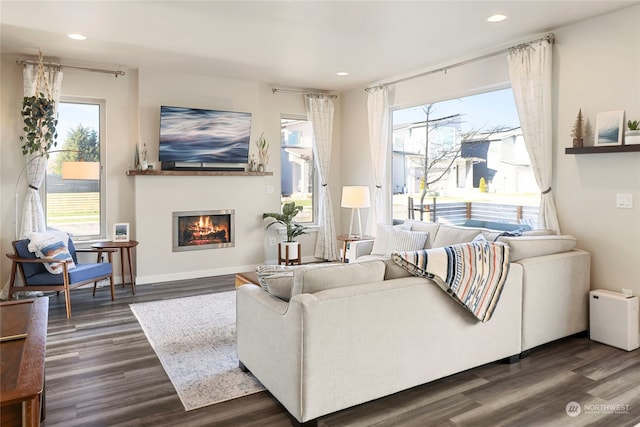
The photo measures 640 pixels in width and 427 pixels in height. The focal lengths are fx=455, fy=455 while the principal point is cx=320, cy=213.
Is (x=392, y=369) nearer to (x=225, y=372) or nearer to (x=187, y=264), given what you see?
(x=225, y=372)

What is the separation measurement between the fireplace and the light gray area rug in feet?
3.96

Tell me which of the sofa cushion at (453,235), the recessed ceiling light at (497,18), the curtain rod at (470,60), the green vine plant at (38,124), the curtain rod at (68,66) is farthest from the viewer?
the curtain rod at (68,66)

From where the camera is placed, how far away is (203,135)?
20.0 ft

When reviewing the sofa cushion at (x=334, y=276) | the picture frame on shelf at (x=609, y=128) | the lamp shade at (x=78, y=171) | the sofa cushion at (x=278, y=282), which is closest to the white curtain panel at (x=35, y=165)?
the lamp shade at (x=78, y=171)

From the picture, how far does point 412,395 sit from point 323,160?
15.5 feet

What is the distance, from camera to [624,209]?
3734mm

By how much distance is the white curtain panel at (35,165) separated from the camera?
5.08 metres

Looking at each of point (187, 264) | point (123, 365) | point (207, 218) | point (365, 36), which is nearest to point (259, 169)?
point (207, 218)

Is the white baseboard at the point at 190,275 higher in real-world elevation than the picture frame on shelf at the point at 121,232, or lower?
lower

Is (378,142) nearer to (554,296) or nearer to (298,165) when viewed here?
(298,165)

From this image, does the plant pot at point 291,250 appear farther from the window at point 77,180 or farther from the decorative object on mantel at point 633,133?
the decorative object on mantel at point 633,133

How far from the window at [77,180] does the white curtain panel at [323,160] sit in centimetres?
295

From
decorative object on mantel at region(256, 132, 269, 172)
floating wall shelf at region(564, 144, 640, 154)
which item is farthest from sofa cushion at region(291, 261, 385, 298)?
decorative object on mantel at region(256, 132, 269, 172)

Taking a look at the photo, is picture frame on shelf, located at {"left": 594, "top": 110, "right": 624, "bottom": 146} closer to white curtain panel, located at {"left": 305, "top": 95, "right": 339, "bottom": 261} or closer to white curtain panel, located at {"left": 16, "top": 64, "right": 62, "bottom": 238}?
white curtain panel, located at {"left": 305, "top": 95, "right": 339, "bottom": 261}
